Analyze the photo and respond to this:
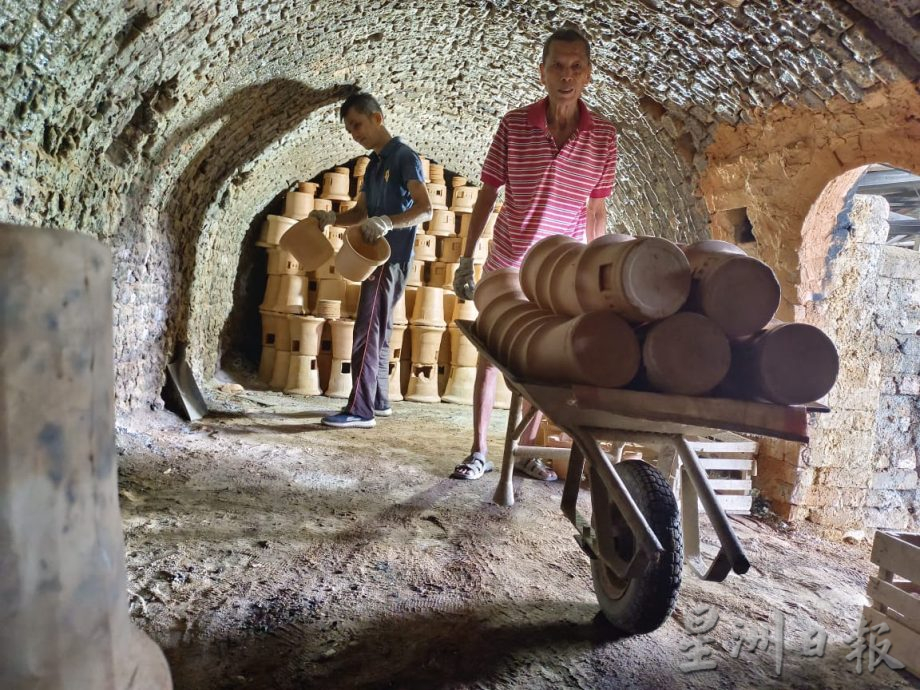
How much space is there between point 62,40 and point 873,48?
3.18 meters

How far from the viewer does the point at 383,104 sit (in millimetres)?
5570

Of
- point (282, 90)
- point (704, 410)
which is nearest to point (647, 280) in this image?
point (704, 410)

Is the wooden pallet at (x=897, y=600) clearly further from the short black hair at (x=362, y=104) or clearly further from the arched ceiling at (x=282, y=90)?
the short black hair at (x=362, y=104)

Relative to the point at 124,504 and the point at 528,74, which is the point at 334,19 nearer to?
the point at 528,74

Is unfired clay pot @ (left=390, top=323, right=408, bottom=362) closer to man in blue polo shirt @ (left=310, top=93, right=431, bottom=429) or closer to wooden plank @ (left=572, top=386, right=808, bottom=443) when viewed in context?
man in blue polo shirt @ (left=310, top=93, right=431, bottom=429)

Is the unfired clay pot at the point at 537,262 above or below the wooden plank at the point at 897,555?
above

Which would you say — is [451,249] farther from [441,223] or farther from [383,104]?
[383,104]

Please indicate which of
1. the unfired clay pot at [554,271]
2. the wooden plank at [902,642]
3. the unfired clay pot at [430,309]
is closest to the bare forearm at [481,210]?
the unfired clay pot at [554,271]

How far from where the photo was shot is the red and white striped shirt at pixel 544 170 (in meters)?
3.32

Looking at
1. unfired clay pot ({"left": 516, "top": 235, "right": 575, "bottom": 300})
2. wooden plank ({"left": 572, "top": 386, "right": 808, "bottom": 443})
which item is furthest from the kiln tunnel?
wooden plank ({"left": 572, "top": 386, "right": 808, "bottom": 443})

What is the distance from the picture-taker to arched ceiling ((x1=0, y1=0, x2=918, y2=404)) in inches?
104

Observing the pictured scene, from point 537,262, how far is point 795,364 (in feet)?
3.28

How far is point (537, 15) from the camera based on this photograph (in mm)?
4129

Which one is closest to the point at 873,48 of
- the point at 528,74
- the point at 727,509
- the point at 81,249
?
the point at 727,509
